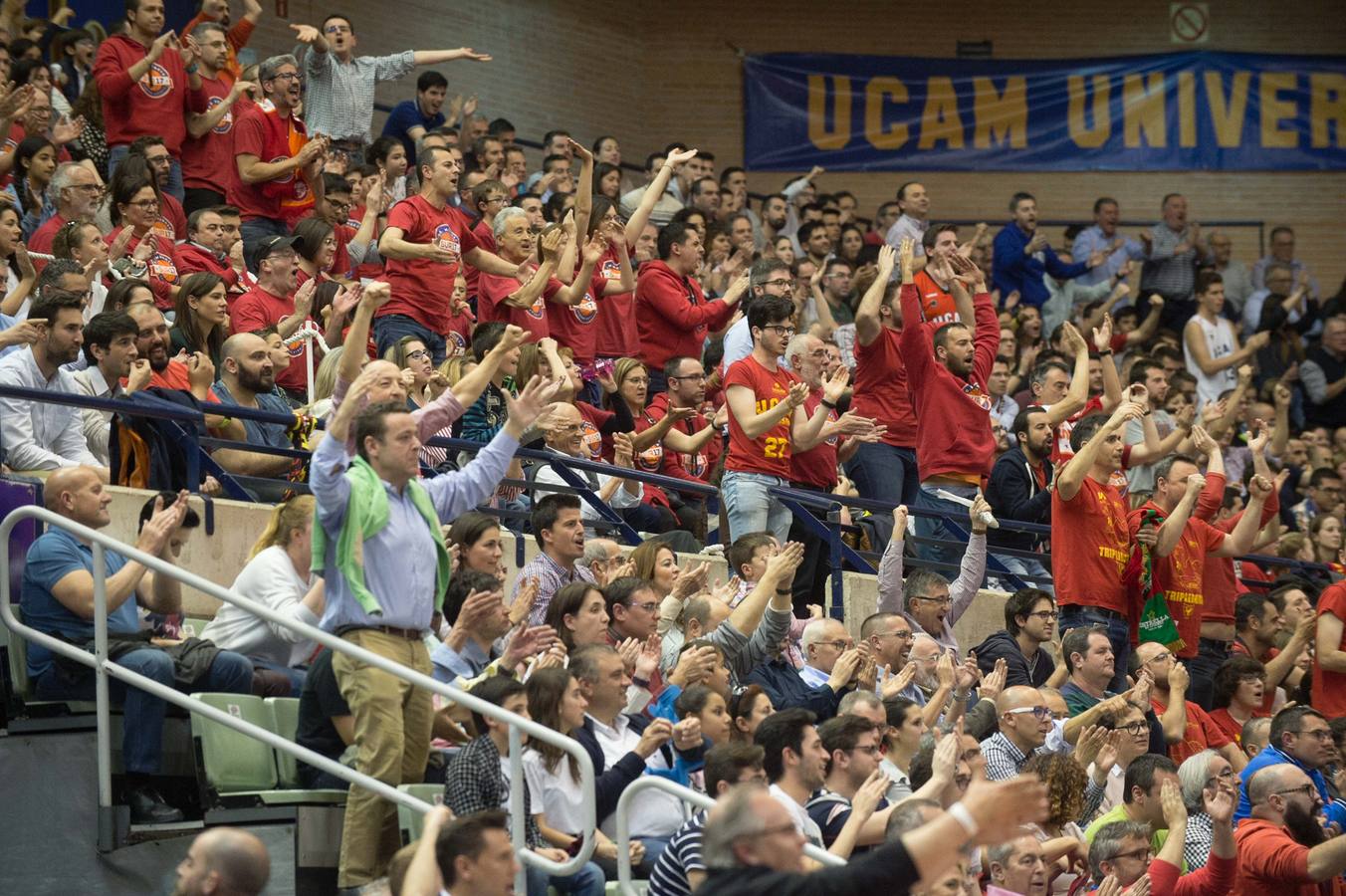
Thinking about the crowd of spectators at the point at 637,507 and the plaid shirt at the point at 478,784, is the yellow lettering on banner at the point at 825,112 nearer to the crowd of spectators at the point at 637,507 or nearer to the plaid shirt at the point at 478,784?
the crowd of spectators at the point at 637,507

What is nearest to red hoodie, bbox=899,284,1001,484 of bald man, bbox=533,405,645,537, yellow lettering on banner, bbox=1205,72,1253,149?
bald man, bbox=533,405,645,537

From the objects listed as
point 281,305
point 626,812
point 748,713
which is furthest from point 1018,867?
point 281,305

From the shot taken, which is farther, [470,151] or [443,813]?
[470,151]

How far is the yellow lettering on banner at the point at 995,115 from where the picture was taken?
21719 millimetres

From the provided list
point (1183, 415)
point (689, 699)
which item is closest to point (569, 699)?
point (689, 699)

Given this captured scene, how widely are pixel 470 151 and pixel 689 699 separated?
9.35 metres

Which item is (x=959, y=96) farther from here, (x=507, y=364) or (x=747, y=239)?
(x=507, y=364)

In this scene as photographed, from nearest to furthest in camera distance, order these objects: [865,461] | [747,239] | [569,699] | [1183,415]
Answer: [569,699], [865,461], [1183,415], [747,239]

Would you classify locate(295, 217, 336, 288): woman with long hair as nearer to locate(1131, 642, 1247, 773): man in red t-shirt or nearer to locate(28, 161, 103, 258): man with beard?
locate(28, 161, 103, 258): man with beard

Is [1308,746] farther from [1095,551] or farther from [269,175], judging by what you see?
[269,175]

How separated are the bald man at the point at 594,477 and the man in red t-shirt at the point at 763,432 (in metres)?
0.62

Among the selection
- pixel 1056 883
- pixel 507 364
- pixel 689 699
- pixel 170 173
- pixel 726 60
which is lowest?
pixel 1056 883

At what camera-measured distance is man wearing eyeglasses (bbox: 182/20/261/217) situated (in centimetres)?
1306

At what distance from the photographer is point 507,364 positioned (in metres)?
10.5
